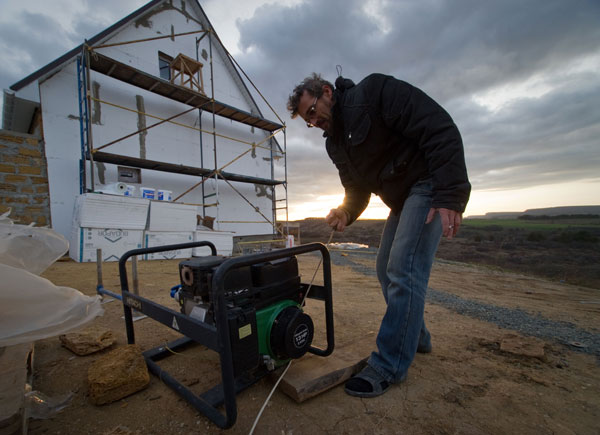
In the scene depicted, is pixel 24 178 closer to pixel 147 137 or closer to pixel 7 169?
pixel 7 169

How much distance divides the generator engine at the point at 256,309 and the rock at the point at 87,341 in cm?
82

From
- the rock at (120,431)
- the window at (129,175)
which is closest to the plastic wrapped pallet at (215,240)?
the window at (129,175)

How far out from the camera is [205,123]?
939 cm

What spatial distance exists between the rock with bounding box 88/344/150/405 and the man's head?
1.69 metres

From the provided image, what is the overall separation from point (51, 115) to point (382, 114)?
804 cm

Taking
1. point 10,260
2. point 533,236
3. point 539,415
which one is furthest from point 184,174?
point 533,236

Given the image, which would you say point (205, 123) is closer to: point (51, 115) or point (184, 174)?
point (184, 174)

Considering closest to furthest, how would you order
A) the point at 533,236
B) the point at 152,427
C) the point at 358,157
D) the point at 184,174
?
the point at 152,427
the point at 358,157
the point at 184,174
the point at 533,236

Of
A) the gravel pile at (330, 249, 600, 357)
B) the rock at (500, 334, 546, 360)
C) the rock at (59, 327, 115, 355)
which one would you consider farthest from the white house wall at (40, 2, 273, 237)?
the rock at (500, 334, 546, 360)

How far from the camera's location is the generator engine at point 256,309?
3.68 feet

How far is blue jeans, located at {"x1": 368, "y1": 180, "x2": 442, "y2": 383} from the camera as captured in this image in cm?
134

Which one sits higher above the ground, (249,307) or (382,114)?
(382,114)

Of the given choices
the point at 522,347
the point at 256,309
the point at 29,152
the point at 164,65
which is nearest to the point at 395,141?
the point at 256,309

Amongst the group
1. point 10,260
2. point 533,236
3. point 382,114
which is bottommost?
point 533,236
